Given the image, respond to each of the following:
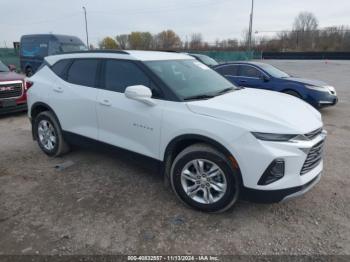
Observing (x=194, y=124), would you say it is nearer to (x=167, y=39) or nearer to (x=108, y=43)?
(x=108, y=43)

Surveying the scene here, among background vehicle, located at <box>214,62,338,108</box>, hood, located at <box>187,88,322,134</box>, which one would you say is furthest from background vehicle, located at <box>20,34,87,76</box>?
hood, located at <box>187,88,322,134</box>

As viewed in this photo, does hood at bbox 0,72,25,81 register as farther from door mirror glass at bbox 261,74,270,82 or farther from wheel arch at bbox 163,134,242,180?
door mirror glass at bbox 261,74,270,82

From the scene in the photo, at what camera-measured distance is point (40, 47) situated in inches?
603

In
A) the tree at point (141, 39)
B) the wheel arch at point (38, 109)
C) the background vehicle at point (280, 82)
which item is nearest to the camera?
the wheel arch at point (38, 109)

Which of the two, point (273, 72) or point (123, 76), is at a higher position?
point (123, 76)

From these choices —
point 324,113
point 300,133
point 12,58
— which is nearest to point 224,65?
point 324,113

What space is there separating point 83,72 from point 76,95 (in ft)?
1.18

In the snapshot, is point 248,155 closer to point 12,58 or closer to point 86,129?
point 86,129

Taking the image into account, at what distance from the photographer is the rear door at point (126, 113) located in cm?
341

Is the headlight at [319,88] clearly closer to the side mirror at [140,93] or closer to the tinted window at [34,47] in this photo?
the side mirror at [140,93]

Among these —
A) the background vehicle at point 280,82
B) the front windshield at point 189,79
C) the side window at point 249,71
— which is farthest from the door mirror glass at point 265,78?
the front windshield at point 189,79

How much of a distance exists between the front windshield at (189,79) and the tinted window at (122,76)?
0.16 metres

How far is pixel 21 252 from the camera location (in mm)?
2660

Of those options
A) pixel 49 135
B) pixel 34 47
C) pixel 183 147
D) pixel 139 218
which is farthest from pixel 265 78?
pixel 34 47
